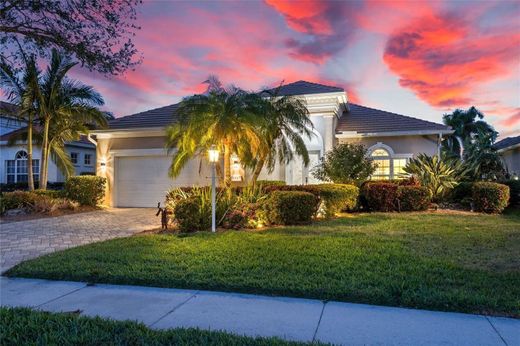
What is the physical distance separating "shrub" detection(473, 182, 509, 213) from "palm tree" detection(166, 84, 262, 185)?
7.81 meters

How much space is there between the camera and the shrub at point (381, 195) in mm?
12523

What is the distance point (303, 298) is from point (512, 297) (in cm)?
247

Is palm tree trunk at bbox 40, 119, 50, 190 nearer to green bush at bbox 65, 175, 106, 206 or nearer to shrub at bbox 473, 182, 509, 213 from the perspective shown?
green bush at bbox 65, 175, 106, 206

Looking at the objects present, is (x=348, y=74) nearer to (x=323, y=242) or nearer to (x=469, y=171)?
(x=469, y=171)

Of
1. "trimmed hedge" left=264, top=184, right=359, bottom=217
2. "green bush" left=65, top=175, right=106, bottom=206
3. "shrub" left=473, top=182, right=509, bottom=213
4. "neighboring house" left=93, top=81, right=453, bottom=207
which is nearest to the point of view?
"trimmed hedge" left=264, top=184, right=359, bottom=217

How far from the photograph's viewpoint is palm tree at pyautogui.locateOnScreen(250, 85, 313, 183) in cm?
1178

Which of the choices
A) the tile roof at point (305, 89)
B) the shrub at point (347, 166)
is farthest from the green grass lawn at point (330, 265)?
the tile roof at point (305, 89)

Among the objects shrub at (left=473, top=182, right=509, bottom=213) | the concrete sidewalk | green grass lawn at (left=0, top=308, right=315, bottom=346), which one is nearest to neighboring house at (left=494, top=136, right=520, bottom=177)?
shrub at (left=473, top=182, right=509, bottom=213)

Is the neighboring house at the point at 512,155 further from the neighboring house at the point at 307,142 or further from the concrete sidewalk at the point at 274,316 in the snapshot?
→ the concrete sidewalk at the point at 274,316

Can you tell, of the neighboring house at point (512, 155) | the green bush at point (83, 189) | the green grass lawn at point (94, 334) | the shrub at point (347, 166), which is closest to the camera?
the green grass lawn at point (94, 334)

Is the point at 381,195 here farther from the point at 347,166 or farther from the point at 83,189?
the point at 83,189

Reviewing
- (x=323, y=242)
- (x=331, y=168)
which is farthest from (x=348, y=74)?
(x=323, y=242)

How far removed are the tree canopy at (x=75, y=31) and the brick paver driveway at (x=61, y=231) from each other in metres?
3.92

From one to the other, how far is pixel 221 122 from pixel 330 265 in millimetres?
6281
